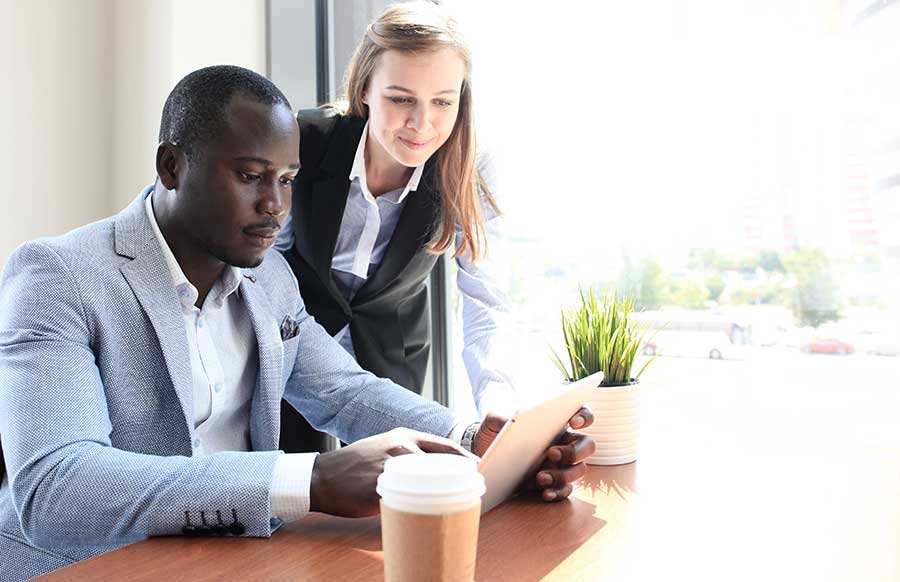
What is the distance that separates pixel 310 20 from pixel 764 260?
152 cm

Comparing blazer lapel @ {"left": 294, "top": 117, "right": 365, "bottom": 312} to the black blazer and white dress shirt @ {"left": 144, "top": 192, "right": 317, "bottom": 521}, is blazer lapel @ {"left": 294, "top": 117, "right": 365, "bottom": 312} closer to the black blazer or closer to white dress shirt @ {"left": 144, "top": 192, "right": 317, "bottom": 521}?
the black blazer

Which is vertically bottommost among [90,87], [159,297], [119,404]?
[119,404]

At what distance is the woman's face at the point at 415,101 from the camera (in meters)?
1.62

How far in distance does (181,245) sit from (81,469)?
0.41m

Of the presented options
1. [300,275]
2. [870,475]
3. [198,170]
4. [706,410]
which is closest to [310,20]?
[300,275]

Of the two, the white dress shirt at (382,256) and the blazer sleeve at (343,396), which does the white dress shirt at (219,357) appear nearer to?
the blazer sleeve at (343,396)

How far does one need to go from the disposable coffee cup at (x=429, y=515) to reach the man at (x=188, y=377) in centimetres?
29

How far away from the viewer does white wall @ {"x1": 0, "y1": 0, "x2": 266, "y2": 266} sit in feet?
7.80

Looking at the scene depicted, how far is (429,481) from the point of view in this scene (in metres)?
0.62

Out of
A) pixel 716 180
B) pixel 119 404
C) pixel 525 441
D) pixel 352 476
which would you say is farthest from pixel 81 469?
pixel 716 180

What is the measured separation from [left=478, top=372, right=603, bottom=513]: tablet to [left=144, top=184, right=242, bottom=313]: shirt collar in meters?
0.53

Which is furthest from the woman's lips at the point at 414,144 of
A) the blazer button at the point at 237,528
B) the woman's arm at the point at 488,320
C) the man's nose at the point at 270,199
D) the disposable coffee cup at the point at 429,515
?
the disposable coffee cup at the point at 429,515

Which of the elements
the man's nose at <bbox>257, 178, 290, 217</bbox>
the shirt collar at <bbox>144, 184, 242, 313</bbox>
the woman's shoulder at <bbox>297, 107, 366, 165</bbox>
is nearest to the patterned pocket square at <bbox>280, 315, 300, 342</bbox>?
the shirt collar at <bbox>144, 184, 242, 313</bbox>

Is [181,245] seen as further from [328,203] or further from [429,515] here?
[429,515]
